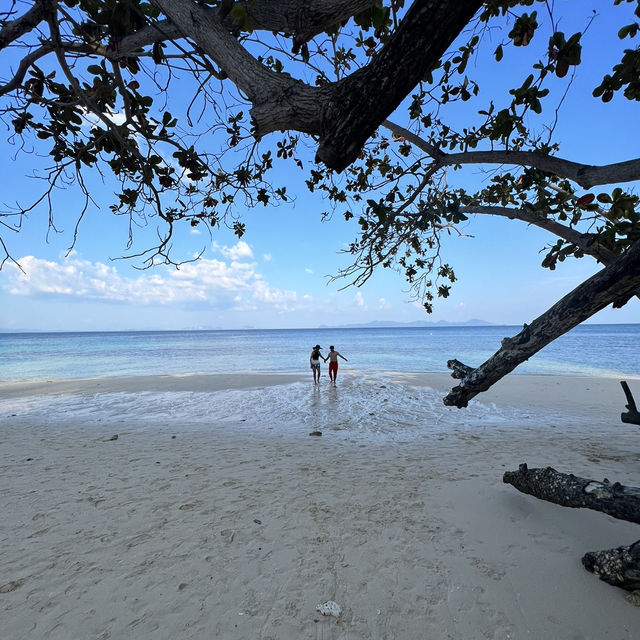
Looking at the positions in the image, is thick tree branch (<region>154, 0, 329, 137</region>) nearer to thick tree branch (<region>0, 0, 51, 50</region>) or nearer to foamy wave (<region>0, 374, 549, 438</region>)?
thick tree branch (<region>0, 0, 51, 50</region>)

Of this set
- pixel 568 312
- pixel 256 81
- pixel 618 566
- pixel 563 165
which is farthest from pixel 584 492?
pixel 256 81

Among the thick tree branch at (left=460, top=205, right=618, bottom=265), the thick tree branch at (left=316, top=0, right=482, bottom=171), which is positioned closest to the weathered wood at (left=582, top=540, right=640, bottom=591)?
the thick tree branch at (left=460, top=205, right=618, bottom=265)

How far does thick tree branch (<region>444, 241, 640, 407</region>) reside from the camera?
84.7 inches

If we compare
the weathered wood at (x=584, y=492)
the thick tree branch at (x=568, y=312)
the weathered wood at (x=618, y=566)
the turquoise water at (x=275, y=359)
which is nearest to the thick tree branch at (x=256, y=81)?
the thick tree branch at (x=568, y=312)

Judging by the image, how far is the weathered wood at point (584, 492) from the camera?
2779 mm

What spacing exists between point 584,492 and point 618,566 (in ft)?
1.78

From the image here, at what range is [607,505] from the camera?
288 centimetres

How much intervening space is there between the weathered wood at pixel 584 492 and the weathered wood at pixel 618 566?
0.26m

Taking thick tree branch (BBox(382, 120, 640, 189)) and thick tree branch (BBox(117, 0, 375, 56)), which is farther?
thick tree branch (BBox(382, 120, 640, 189))

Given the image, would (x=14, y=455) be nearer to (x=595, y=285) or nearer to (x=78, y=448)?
(x=78, y=448)

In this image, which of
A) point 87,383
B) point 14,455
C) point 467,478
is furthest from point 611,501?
point 87,383

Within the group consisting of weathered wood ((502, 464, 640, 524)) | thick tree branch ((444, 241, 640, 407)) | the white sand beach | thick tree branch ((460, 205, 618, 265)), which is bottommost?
the white sand beach

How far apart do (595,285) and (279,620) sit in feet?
11.1

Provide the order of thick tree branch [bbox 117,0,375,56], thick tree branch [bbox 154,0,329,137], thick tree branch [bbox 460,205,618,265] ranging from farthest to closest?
1. thick tree branch [bbox 460,205,618,265]
2. thick tree branch [bbox 117,0,375,56]
3. thick tree branch [bbox 154,0,329,137]
